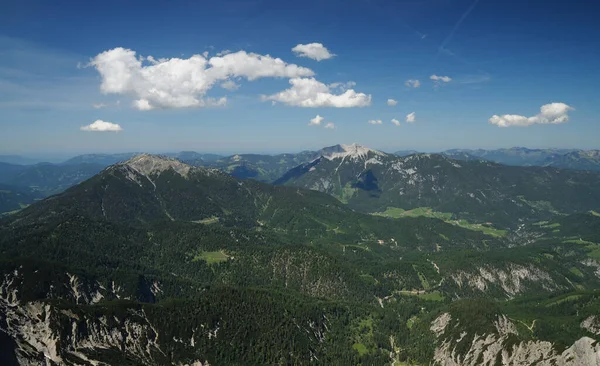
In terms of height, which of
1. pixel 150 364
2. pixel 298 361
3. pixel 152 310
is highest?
pixel 152 310

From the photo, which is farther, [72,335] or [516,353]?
[516,353]

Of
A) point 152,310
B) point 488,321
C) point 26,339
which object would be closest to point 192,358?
point 152,310

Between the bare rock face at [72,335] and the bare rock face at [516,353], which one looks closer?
the bare rock face at [516,353]

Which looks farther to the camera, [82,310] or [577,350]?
[82,310]

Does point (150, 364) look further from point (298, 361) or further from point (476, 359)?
point (476, 359)

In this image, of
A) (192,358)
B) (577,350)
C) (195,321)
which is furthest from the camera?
(195,321)

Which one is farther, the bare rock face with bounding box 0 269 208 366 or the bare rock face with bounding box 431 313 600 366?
the bare rock face with bounding box 0 269 208 366

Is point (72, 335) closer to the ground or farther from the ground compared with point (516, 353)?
farther from the ground

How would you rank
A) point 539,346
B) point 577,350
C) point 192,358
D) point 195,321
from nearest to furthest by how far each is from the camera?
point 577,350 < point 539,346 < point 192,358 < point 195,321
